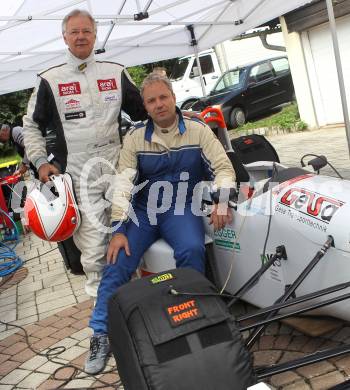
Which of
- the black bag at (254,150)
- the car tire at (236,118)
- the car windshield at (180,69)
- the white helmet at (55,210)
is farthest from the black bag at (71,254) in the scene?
the car windshield at (180,69)

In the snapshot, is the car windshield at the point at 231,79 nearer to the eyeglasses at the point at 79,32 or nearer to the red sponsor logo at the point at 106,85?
the red sponsor logo at the point at 106,85

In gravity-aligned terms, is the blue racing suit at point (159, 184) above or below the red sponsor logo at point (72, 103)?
below

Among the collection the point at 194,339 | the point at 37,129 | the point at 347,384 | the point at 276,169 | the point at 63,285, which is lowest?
the point at 63,285

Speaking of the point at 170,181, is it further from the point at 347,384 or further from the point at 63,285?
the point at 63,285

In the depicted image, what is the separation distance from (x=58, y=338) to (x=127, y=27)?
4689 mm

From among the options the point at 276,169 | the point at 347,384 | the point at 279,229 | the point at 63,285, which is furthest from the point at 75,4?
the point at 347,384

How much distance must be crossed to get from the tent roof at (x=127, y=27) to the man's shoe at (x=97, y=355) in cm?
331

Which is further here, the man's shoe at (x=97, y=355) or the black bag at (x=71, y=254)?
the black bag at (x=71, y=254)

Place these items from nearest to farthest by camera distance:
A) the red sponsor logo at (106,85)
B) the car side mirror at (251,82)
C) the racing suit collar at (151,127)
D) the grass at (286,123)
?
the racing suit collar at (151,127)
the red sponsor logo at (106,85)
the grass at (286,123)
the car side mirror at (251,82)

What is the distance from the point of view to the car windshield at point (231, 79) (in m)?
13.6

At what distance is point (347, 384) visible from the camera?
5.90 feet

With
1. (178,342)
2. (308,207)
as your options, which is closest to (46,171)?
(308,207)

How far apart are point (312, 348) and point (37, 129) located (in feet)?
7.00

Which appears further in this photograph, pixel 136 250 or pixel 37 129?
pixel 37 129
